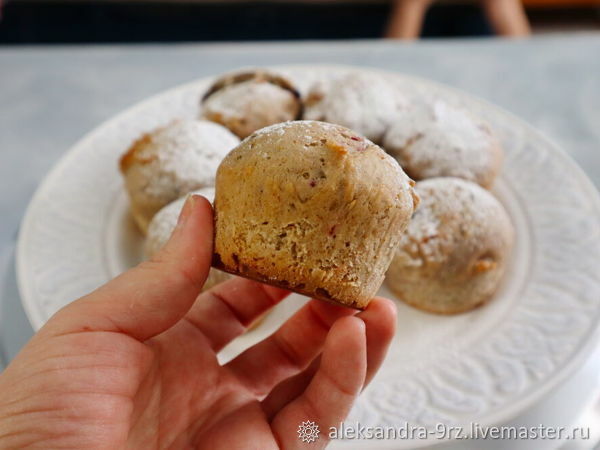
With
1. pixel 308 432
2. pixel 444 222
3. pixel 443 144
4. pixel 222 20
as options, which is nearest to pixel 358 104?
pixel 443 144

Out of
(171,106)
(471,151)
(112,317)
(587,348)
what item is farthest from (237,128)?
(587,348)

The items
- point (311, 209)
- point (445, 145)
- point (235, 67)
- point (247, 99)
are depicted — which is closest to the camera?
point (311, 209)

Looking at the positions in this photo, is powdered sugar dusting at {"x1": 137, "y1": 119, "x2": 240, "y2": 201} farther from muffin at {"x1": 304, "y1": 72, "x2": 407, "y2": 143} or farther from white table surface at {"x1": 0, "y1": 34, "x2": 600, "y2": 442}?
white table surface at {"x1": 0, "y1": 34, "x2": 600, "y2": 442}

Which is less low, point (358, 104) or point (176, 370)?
point (358, 104)

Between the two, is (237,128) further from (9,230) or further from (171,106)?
(9,230)

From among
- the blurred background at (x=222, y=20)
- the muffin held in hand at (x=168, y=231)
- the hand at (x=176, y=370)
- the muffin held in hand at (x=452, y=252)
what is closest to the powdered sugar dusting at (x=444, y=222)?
the muffin held in hand at (x=452, y=252)

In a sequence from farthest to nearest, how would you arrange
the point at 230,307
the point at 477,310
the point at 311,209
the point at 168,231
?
the point at 477,310, the point at 168,231, the point at 230,307, the point at 311,209

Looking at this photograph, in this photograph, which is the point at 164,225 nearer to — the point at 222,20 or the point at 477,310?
the point at 477,310
